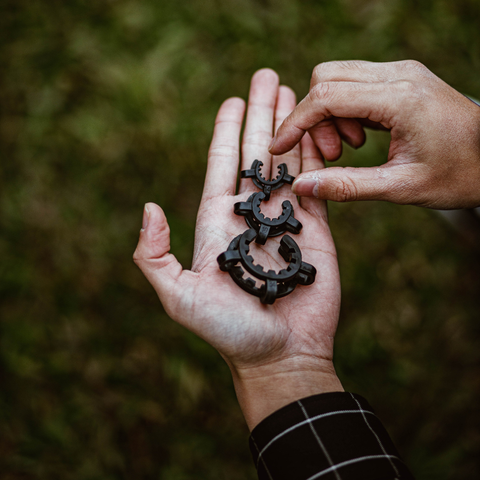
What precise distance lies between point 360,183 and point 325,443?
Answer: 184 centimetres

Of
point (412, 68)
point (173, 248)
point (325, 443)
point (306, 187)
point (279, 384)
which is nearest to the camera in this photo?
point (325, 443)

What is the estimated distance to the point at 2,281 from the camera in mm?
4820

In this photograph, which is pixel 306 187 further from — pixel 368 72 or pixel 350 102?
pixel 368 72

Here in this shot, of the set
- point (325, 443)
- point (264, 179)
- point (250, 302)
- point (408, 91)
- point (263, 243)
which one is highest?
point (408, 91)

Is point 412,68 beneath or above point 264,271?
above

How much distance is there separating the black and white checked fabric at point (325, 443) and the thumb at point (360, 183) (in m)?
1.49

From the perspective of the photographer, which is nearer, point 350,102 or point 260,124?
point 350,102

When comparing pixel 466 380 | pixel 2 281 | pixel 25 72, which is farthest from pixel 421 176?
pixel 25 72

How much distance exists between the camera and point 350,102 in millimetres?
→ 3193

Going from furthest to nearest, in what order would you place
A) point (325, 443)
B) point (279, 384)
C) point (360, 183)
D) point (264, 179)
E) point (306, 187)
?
point (264, 179)
point (306, 187)
point (360, 183)
point (279, 384)
point (325, 443)

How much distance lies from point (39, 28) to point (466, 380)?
7053 millimetres

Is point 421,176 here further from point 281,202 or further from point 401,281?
point 401,281

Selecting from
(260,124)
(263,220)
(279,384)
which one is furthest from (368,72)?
(279,384)

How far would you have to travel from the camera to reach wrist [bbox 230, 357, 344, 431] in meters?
2.83
